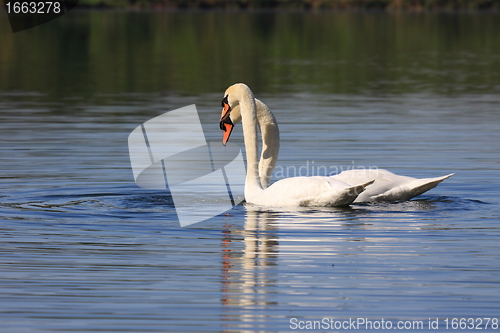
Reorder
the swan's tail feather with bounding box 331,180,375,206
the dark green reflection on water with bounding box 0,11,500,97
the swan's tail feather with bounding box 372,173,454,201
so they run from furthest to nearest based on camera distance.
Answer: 1. the dark green reflection on water with bounding box 0,11,500,97
2. the swan's tail feather with bounding box 372,173,454,201
3. the swan's tail feather with bounding box 331,180,375,206

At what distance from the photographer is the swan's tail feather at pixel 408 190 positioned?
11.2 m

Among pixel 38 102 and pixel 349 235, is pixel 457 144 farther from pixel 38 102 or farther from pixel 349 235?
A: pixel 38 102

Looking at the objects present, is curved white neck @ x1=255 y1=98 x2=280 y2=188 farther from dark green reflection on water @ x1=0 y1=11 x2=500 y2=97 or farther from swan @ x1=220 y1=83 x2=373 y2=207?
dark green reflection on water @ x1=0 y1=11 x2=500 y2=97

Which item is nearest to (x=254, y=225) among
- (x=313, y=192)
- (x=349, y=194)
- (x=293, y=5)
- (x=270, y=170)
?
(x=313, y=192)

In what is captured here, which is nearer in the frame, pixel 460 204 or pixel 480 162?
pixel 460 204

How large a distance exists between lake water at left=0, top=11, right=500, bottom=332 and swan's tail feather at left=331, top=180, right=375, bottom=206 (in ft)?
0.48

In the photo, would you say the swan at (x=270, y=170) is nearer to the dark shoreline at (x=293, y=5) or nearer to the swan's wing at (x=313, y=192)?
the swan's wing at (x=313, y=192)

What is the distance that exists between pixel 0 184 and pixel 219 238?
176 inches

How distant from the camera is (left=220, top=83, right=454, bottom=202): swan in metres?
11.1

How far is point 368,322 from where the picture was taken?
22.5ft

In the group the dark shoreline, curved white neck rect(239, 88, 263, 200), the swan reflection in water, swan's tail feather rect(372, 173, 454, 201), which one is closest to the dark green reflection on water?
the dark shoreline

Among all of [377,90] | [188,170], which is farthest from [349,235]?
[377,90]

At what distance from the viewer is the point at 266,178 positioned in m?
12.4

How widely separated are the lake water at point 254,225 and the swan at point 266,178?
0.19 meters
